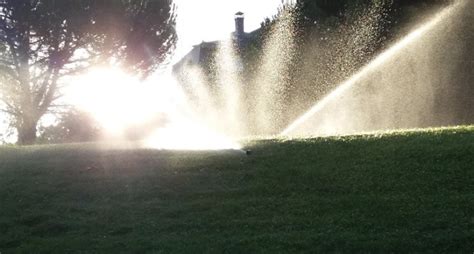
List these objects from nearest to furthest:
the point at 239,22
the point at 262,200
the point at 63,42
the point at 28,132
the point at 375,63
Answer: the point at 262,200, the point at 375,63, the point at 63,42, the point at 28,132, the point at 239,22

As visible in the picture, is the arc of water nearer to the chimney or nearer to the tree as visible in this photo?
the tree

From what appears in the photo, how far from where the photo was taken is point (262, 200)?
31.4 ft

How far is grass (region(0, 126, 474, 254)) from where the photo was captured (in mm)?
7840

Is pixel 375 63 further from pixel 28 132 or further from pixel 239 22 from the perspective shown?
pixel 239 22

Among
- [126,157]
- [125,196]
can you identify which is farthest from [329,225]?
[126,157]

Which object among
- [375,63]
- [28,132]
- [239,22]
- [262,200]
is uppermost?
[239,22]

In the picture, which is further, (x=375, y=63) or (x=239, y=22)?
(x=239, y=22)

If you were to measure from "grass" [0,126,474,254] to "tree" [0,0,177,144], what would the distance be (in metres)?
14.5

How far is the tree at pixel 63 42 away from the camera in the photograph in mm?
26359

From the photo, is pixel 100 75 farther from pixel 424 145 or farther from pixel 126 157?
pixel 424 145

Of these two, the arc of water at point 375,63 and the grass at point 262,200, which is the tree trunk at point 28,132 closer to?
the arc of water at point 375,63

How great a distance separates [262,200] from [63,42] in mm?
20379

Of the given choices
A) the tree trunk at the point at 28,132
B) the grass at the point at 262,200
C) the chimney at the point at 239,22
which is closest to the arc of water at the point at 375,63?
the grass at the point at 262,200

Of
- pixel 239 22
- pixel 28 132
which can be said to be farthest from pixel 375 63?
pixel 239 22
